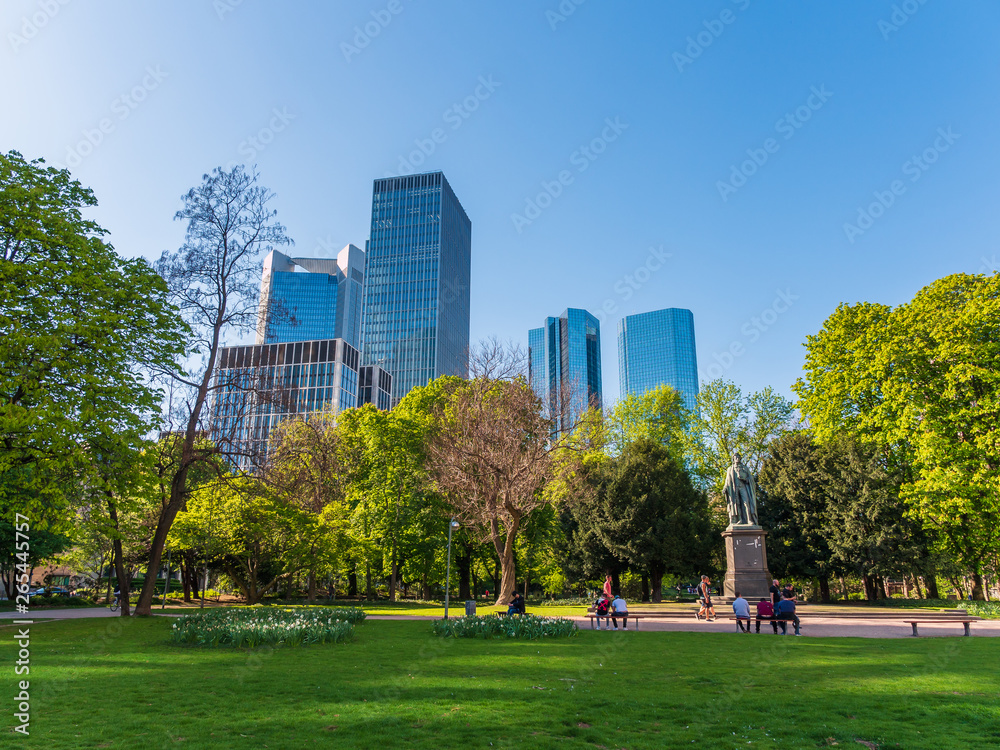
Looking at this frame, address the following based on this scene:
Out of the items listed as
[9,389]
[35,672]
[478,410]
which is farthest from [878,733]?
[478,410]

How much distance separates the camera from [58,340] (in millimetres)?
15438

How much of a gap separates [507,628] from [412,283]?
5286 inches

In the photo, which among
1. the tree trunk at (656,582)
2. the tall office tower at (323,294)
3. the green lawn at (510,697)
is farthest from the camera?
the tall office tower at (323,294)

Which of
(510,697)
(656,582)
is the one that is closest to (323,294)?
(656,582)

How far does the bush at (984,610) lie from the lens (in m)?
23.9

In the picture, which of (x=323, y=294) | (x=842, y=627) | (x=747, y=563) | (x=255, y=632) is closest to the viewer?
(x=255, y=632)

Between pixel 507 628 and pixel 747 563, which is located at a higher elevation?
pixel 747 563

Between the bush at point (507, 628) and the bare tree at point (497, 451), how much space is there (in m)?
12.6

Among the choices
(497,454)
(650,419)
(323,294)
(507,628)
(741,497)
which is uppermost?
(323,294)

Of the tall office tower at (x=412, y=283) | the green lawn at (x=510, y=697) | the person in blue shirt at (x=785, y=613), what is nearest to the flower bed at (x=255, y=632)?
the green lawn at (x=510, y=697)

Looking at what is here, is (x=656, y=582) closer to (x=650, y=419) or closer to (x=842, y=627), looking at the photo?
(x=650, y=419)

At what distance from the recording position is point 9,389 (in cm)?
1526

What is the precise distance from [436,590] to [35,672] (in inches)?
1531

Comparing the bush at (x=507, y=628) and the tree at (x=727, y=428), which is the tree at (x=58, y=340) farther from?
the tree at (x=727, y=428)
